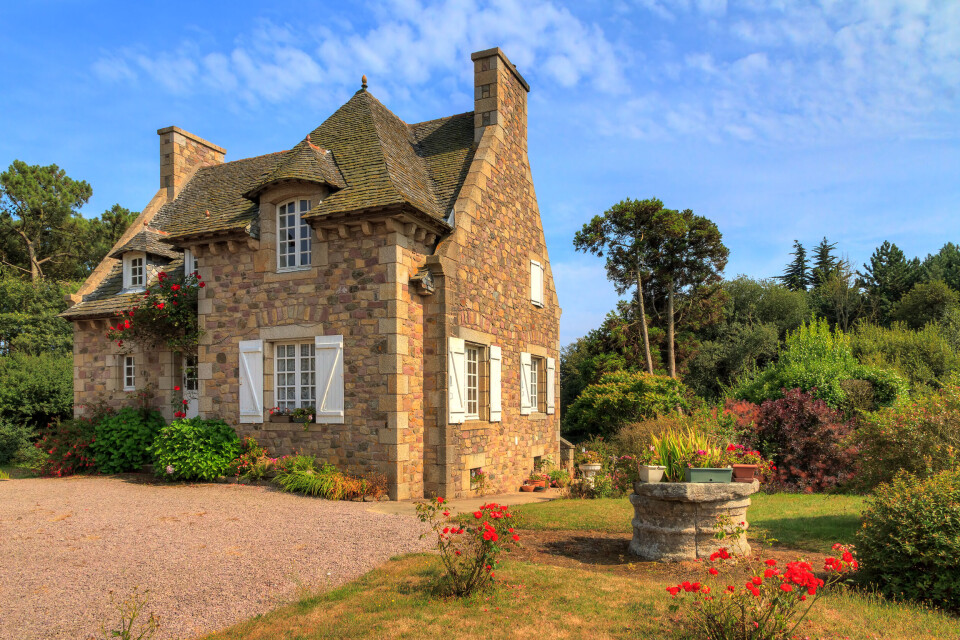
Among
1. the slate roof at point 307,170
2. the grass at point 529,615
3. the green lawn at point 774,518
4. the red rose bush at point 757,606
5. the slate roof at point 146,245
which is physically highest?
the slate roof at point 307,170

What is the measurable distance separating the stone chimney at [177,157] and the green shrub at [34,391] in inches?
307

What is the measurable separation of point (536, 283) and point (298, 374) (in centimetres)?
663

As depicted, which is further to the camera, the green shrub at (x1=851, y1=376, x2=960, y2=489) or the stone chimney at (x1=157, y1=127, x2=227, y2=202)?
the stone chimney at (x1=157, y1=127, x2=227, y2=202)

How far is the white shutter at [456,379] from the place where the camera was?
1143cm

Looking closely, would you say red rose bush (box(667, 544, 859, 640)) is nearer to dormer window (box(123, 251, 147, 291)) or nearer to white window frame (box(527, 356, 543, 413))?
white window frame (box(527, 356, 543, 413))

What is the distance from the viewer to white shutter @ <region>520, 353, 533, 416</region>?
14.8 metres

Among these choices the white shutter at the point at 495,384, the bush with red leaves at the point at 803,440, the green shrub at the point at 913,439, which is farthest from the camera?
the bush with red leaves at the point at 803,440

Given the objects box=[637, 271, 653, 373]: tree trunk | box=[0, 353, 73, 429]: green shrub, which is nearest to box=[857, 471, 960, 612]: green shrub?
box=[637, 271, 653, 373]: tree trunk

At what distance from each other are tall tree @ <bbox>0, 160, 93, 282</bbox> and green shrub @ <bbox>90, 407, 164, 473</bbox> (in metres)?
20.3

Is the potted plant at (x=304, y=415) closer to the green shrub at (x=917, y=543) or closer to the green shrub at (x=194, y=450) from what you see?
the green shrub at (x=194, y=450)

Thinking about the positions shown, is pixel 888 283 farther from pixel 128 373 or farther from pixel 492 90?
pixel 128 373

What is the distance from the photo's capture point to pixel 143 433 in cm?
1338

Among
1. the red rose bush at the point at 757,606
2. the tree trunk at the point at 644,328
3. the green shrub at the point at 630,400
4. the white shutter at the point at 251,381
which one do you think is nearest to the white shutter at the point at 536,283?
the green shrub at the point at 630,400

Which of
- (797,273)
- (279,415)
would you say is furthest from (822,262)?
(279,415)
